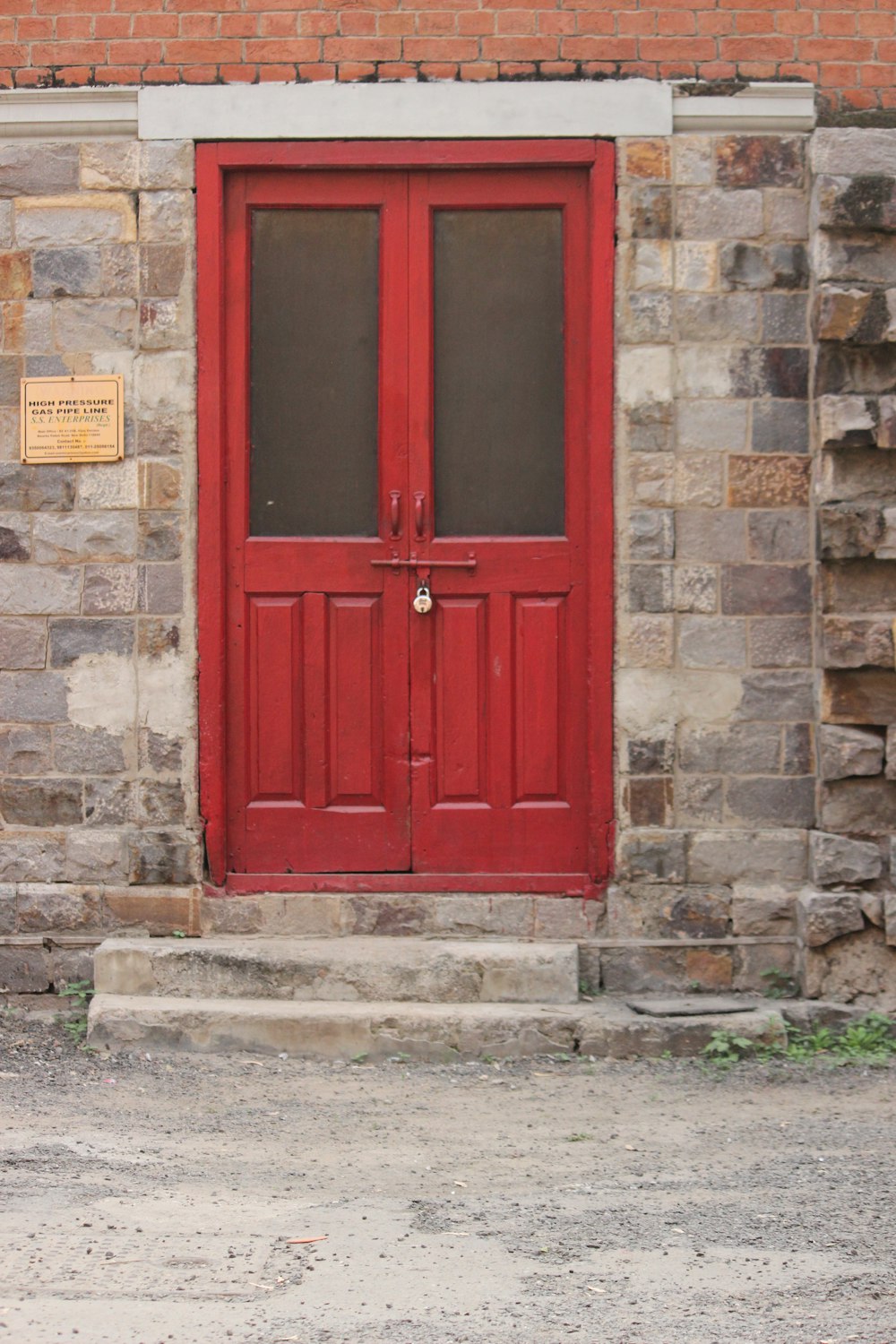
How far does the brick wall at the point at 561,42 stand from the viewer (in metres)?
5.52

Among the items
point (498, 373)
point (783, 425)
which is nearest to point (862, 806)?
point (783, 425)

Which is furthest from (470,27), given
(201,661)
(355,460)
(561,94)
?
(201,661)

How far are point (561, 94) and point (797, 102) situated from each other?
0.91m

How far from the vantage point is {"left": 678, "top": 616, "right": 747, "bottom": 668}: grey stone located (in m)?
5.53

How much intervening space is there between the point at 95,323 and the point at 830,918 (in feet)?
11.9

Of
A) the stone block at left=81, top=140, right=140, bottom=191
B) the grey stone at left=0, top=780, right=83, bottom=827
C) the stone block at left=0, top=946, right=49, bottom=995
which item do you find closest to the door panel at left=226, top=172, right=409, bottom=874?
the stone block at left=81, top=140, right=140, bottom=191

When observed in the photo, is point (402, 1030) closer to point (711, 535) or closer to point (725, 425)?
point (711, 535)

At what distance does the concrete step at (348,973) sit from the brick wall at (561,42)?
3.36 metres

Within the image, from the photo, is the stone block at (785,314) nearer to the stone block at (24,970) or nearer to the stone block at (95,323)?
the stone block at (95,323)

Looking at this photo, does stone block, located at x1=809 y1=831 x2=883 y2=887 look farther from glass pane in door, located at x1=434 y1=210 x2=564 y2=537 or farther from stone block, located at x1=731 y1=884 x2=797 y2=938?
glass pane in door, located at x1=434 y1=210 x2=564 y2=537

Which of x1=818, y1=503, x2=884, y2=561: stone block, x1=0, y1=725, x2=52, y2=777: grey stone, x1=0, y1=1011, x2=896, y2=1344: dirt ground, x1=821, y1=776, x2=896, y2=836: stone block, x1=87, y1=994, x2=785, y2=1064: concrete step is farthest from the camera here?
x1=0, y1=725, x2=52, y2=777: grey stone

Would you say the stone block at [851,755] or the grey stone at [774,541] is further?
the grey stone at [774,541]

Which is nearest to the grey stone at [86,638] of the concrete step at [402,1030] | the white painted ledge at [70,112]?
the concrete step at [402,1030]

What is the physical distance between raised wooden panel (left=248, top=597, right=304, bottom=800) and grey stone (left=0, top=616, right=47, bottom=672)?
818mm
